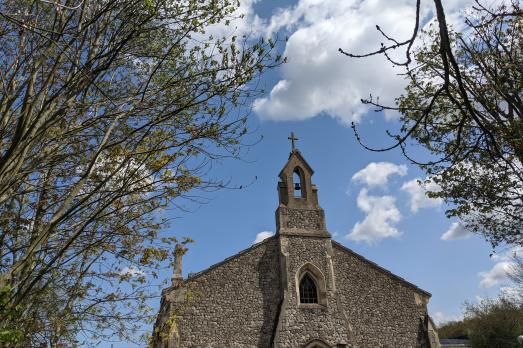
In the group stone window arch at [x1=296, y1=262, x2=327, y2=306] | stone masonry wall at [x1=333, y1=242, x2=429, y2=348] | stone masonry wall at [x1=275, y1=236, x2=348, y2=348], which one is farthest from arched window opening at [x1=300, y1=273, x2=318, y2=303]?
stone masonry wall at [x1=333, y1=242, x2=429, y2=348]

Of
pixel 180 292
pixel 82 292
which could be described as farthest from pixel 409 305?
pixel 82 292

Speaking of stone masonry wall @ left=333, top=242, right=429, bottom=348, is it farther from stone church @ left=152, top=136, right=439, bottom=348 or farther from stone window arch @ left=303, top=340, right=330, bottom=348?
stone window arch @ left=303, top=340, right=330, bottom=348

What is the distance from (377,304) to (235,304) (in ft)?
19.5

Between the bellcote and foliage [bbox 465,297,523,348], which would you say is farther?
foliage [bbox 465,297,523,348]

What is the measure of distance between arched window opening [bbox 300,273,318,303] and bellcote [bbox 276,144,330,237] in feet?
6.23

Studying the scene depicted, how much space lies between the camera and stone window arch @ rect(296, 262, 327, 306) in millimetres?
17375

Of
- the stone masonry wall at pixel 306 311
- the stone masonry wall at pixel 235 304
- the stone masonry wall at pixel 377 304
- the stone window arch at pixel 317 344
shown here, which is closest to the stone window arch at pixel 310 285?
the stone masonry wall at pixel 306 311

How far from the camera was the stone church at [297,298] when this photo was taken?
630 inches

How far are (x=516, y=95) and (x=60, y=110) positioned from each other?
9.96 meters

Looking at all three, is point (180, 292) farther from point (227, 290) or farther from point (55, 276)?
point (55, 276)

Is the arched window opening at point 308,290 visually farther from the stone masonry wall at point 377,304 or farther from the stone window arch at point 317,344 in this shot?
the stone window arch at point 317,344

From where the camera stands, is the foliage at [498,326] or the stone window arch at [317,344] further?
the foliage at [498,326]

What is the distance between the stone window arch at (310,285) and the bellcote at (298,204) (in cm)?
156

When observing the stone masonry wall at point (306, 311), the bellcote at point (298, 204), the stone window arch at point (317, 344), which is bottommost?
the stone window arch at point (317, 344)
